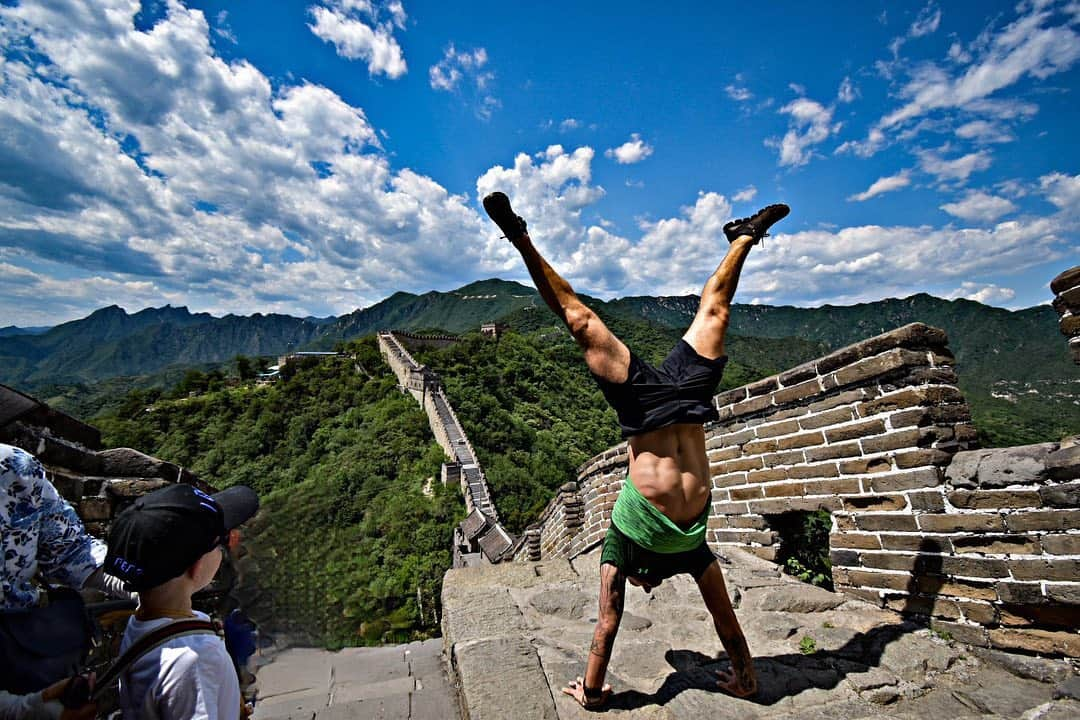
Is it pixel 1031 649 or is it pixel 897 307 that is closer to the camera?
pixel 1031 649

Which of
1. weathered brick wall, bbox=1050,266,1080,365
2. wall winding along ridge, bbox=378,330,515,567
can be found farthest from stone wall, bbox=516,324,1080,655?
wall winding along ridge, bbox=378,330,515,567

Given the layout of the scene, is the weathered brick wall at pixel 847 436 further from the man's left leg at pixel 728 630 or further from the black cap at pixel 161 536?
the black cap at pixel 161 536

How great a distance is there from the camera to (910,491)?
2.55 metres

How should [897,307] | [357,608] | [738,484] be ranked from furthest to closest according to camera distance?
[897,307]
[357,608]
[738,484]

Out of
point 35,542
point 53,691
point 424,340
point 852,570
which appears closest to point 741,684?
point 852,570

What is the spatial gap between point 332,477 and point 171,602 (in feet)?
112

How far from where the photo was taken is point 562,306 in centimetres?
182

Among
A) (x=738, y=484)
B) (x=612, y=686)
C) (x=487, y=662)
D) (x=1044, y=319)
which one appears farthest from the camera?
(x=1044, y=319)

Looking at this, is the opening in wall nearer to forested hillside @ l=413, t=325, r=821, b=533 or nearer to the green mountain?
the green mountain

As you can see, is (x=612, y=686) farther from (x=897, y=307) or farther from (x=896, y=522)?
(x=897, y=307)

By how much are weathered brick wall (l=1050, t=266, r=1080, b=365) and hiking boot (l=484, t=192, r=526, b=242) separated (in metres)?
2.43

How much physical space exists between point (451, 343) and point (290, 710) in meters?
59.4

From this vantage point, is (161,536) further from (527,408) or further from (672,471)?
(527,408)

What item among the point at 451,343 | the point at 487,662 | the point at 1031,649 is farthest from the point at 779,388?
the point at 451,343
